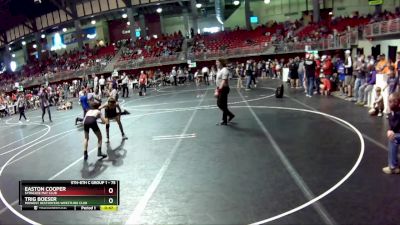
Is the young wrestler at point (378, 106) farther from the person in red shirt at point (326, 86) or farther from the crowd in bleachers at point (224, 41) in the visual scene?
the crowd in bleachers at point (224, 41)

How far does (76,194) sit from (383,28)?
23.7 meters

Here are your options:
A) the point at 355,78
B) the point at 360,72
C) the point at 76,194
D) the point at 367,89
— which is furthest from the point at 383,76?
the point at 76,194

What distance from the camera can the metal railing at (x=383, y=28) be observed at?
22.1 meters

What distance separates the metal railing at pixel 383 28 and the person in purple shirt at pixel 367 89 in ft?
32.3

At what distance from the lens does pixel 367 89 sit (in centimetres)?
1365

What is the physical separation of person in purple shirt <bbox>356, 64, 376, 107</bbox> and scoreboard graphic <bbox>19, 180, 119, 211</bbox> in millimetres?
11452

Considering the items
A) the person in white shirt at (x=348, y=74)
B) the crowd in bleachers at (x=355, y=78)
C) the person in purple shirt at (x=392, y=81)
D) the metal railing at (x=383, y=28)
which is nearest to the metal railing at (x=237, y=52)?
the metal railing at (x=383, y=28)

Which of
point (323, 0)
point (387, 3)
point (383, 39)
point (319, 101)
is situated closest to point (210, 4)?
point (323, 0)

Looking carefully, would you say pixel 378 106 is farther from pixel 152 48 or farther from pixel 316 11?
pixel 152 48

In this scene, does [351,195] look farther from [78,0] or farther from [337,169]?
[78,0]

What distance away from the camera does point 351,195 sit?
20.5 feet

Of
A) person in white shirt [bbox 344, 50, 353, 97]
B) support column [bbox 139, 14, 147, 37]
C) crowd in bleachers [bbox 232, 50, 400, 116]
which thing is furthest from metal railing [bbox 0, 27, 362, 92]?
support column [bbox 139, 14, 147, 37]

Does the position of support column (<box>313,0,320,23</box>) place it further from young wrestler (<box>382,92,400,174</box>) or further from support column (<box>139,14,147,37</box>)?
young wrestler (<box>382,92,400,174</box>)

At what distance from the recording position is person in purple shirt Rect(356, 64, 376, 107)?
13.4 metres
